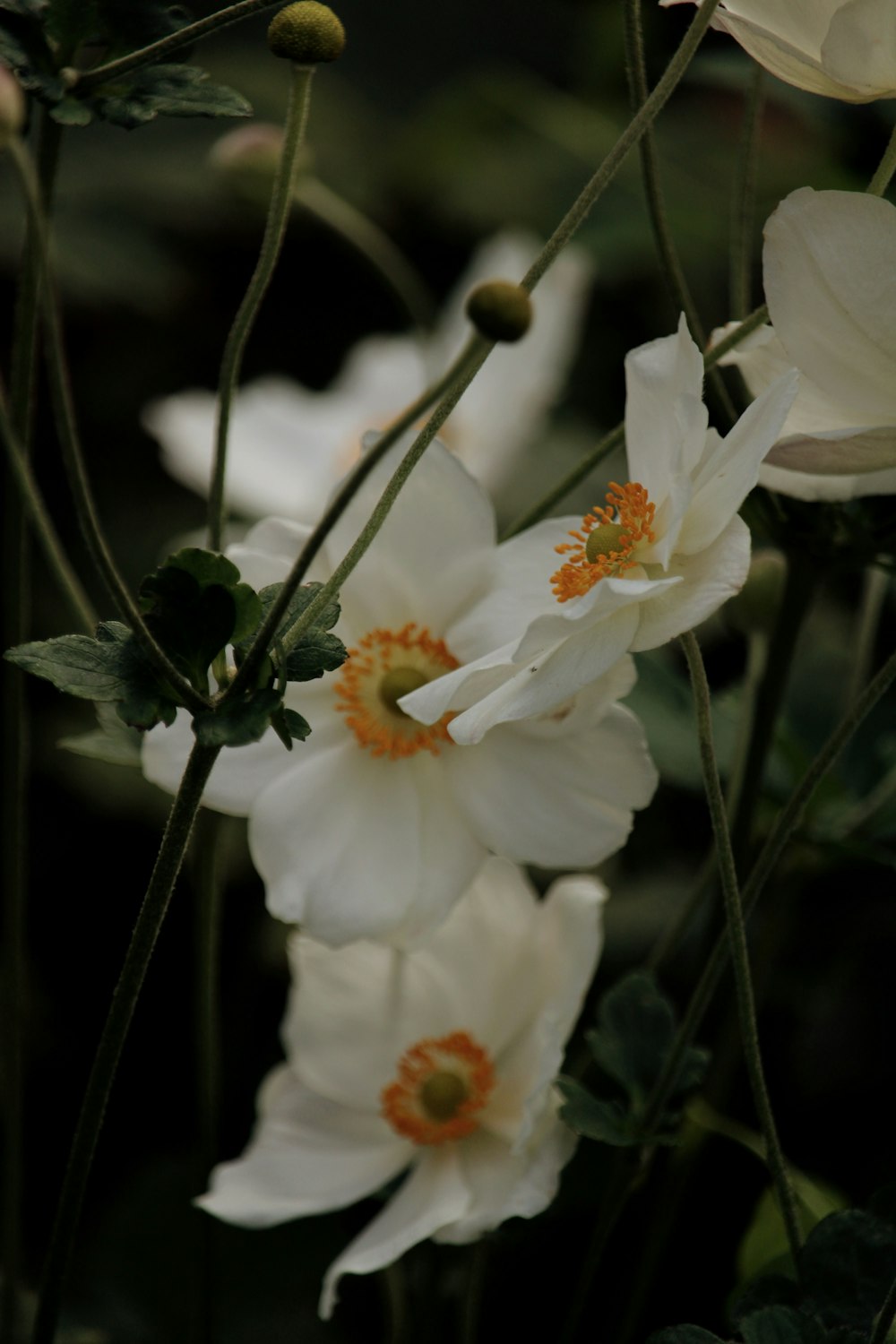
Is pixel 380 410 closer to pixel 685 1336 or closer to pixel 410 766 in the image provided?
pixel 410 766

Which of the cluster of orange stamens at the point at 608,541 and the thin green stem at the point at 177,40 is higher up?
the thin green stem at the point at 177,40

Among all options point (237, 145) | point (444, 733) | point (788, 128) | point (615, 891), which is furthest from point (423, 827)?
point (788, 128)

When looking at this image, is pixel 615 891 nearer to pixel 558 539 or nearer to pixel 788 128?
pixel 558 539

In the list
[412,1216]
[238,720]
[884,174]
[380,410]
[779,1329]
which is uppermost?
[884,174]

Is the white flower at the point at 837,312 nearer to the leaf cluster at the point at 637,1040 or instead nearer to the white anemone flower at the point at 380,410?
the leaf cluster at the point at 637,1040

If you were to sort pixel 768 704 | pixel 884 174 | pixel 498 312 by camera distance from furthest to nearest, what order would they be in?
pixel 768 704 < pixel 884 174 < pixel 498 312

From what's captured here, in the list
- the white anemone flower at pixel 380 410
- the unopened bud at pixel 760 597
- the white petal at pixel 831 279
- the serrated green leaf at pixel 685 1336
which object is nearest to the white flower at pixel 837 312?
the white petal at pixel 831 279

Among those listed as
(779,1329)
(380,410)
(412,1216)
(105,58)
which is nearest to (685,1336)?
(779,1329)
